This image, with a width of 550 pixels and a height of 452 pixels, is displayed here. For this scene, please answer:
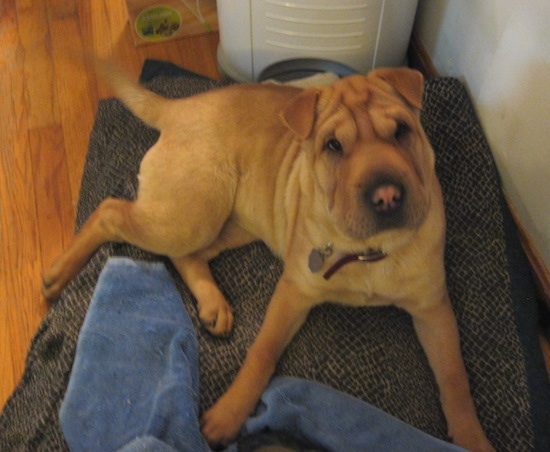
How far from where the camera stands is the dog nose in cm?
117

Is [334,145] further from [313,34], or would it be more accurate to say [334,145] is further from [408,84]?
[313,34]

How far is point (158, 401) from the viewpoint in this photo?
1.43m

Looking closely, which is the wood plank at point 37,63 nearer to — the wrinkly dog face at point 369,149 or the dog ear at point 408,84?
the wrinkly dog face at point 369,149

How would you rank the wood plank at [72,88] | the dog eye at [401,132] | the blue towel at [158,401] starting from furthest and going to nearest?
the wood plank at [72,88] < the blue towel at [158,401] < the dog eye at [401,132]

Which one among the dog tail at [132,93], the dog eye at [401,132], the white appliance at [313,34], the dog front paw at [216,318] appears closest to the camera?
the dog eye at [401,132]

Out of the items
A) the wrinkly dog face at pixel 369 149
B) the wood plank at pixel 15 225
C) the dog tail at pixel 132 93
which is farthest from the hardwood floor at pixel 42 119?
the wrinkly dog face at pixel 369 149

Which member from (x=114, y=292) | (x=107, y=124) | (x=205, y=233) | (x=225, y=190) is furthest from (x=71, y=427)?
(x=107, y=124)

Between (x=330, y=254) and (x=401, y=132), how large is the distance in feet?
1.14

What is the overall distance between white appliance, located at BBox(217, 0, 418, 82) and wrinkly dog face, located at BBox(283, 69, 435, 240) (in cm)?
70

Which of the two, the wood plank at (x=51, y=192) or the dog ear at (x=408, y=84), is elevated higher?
the dog ear at (x=408, y=84)

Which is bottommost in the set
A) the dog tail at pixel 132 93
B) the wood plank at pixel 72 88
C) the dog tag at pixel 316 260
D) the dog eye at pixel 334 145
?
the wood plank at pixel 72 88

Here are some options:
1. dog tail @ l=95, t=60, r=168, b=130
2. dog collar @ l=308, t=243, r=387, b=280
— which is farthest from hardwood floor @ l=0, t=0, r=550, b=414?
dog collar @ l=308, t=243, r=387, b=280

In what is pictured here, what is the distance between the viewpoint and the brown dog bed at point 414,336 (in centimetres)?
149

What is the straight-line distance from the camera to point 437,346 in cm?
152
